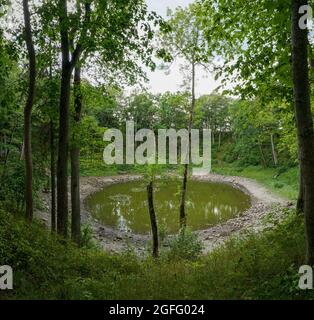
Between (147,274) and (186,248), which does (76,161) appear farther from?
(147,274)

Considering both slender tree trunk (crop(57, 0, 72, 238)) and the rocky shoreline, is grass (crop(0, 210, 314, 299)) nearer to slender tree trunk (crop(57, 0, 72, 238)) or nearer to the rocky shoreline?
slender tree trunk (crop(57, 0, 72, 238))

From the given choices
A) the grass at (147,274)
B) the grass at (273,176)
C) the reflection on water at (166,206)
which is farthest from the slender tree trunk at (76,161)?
the grass at (273,176)

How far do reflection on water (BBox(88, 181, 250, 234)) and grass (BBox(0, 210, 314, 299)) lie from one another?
32.8ft

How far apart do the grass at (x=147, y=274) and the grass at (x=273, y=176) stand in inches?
841

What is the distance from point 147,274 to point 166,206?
71.2 feet

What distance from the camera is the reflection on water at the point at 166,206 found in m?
23.8

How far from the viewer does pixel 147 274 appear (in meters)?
7.85

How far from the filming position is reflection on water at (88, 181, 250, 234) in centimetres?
2380

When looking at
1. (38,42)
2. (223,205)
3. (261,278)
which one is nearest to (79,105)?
(38,42)

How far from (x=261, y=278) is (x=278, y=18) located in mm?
4360

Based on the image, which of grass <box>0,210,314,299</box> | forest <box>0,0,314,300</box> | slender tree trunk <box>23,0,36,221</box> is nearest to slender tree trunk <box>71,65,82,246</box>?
forest <box>0,0,314,300</box>

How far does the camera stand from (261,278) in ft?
20.6

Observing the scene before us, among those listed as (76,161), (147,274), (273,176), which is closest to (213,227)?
(76,161)
